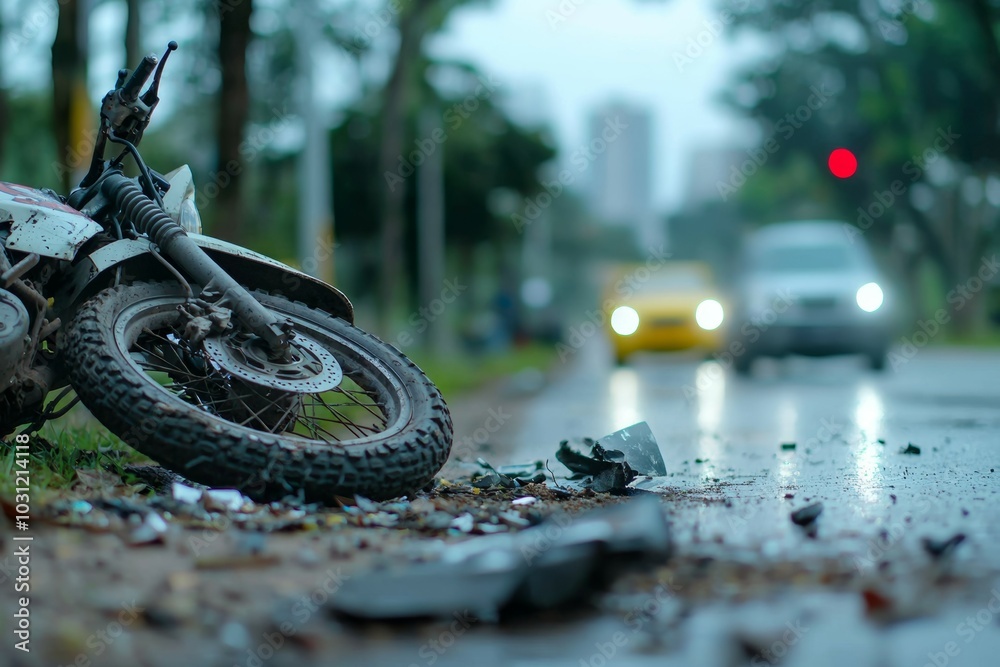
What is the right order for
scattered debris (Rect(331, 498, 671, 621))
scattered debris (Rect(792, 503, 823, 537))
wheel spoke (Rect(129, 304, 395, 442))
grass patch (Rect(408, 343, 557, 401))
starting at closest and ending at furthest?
1. scattered debris (Rect(331, 498, 671, 621))
2. scattered debris (Rect(792, 503, 823, 537))
3. wheel spoke (Rect(129, 304, 395, 442))
4. grass patch (Rect(408, 343, 557, 401))

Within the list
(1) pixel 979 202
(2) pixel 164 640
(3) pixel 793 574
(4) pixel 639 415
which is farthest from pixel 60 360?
(1) pixel 979 202

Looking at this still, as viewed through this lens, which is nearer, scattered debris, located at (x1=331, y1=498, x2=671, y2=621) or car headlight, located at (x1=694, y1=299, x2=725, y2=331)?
scattered debris, located at (x1=331, y1=498, x2=671, y2=621)

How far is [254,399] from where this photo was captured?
17.1 ft

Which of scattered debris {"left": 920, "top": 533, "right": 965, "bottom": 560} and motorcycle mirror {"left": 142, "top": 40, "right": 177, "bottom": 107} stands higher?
motorcycle mirror {"left": 142, "top": 40, "right": 177, "bottom": 107}

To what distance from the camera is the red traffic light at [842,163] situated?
18.6 m

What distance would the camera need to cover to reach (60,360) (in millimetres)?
5137

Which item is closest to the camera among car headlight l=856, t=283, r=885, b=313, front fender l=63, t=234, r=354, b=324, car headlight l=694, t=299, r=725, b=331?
front fender l=63, t=234, r=354, b=324

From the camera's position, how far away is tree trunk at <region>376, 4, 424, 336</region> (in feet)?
75.9

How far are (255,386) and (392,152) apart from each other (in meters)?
19.3

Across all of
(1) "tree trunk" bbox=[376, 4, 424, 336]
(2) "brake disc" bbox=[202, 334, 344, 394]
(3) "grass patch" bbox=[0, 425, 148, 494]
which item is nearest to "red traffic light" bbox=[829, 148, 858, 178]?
(1) "tree trunk" bbox=[376, 4, 424, 336]

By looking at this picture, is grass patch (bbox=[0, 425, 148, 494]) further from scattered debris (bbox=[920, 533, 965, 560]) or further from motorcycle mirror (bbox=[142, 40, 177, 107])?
scattered debris (bbox=[920, 533, 965, 560])

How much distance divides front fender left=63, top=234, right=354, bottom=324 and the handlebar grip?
0.69 meters

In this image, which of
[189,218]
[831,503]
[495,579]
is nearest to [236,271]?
[189,218]

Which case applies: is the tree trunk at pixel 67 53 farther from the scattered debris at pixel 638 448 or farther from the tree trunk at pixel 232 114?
the scattered debris at pixel 638 448
